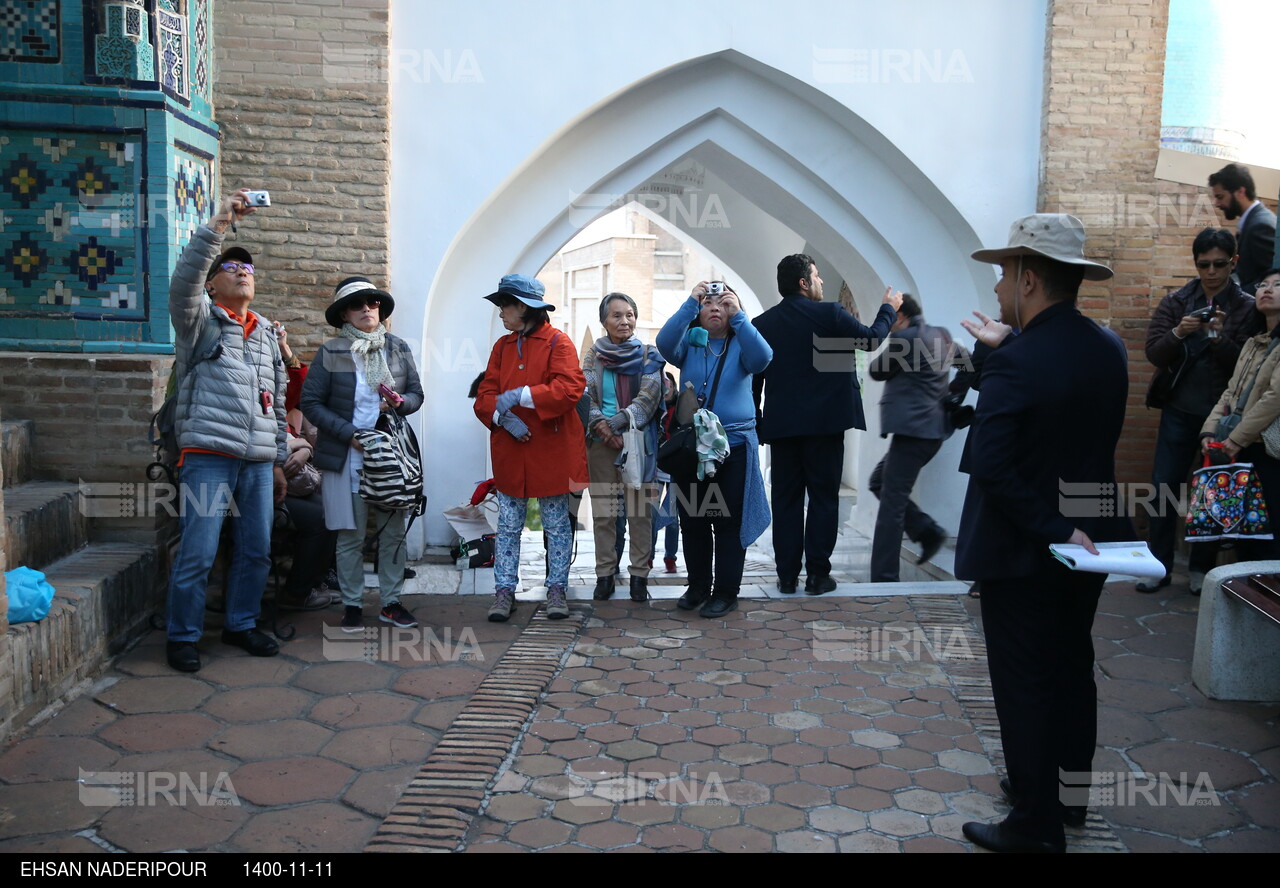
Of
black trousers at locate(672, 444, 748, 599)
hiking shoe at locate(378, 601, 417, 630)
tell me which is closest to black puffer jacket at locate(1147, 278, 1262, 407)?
black trousers at locate(672, 444, 748, 599)

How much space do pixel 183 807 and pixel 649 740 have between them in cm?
162

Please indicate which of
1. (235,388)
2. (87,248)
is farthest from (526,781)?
(87,248)

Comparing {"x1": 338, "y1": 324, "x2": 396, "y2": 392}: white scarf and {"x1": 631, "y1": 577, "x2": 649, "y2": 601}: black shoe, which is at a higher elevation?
{"x1": 338, "y1": 324, "x2": 396, "y2": 392}: white scarf

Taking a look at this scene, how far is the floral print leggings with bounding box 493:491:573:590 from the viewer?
5.71 metres

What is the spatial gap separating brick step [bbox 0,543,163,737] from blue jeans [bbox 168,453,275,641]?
0.98ft

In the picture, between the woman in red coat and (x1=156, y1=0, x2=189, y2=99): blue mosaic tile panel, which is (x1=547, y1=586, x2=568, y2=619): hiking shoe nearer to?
the woman in red coat

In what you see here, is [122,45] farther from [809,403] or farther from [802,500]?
[802,500]

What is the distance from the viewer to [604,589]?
6164 millimetres

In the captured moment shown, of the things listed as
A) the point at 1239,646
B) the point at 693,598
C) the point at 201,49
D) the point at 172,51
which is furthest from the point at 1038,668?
the point at 201,49

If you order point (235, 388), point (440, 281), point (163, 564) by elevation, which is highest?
point (440, 281)

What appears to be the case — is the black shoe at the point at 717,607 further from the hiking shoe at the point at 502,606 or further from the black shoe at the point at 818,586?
the hiking shoe at the point at 502,606

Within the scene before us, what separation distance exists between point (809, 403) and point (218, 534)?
3.11 metres

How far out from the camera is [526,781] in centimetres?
372
